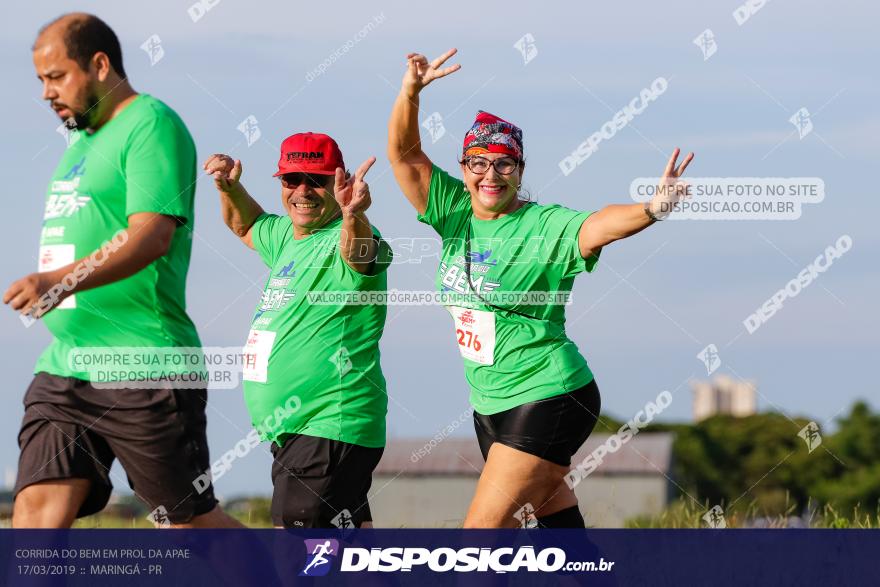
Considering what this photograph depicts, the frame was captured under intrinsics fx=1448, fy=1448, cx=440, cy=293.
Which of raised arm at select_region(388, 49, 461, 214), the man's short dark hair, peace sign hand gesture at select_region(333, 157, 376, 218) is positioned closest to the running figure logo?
peace sign hand gesture at select_region(333, 157, 376, 218)

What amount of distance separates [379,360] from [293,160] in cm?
111

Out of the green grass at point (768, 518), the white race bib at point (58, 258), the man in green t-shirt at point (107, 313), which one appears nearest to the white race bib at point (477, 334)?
the man in green t-shirt at point (107, 313)

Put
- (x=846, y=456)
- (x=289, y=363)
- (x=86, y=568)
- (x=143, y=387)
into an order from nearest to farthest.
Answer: (x=143, y=387) → (x=86, y=568) → (x=289, y=363) → (x=846, y=456)

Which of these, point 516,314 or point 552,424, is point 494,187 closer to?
point 516,314

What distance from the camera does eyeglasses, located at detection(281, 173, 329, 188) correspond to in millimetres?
7203

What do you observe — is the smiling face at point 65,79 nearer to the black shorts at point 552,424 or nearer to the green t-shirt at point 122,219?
the green t-shirt at point 122,219

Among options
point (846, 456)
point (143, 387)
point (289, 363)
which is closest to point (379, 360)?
point (289, 363)

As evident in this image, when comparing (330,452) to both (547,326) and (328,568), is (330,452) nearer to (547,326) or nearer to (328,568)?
(328,568)

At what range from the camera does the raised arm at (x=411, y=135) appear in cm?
707

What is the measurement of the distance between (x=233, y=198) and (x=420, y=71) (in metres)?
1.33

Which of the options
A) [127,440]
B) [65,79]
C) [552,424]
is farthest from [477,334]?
[65,79]

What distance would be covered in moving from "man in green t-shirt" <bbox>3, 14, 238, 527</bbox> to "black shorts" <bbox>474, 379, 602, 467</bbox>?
4.83 ft

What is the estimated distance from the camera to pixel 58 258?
5.69 metres

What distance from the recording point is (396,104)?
282 inches
